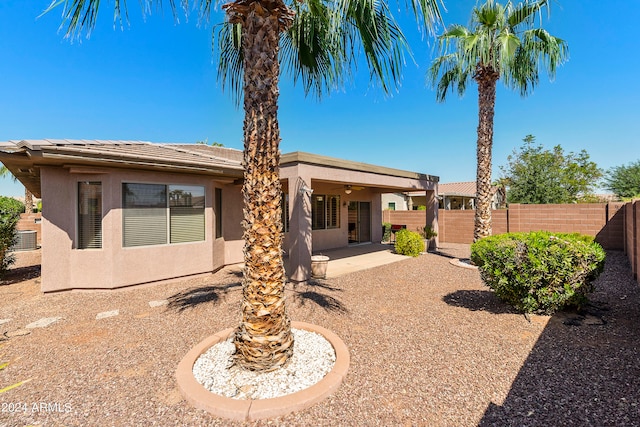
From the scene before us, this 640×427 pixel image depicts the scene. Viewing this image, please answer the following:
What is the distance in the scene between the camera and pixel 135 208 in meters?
7.52

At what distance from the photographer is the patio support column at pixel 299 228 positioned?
799cm

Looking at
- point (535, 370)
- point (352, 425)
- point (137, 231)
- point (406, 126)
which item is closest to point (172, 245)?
point (137, 231)

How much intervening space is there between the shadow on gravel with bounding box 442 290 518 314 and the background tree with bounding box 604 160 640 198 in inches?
1012

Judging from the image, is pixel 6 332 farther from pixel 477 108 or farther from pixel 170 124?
pixel 477 108

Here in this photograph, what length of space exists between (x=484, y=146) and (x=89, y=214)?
520 inches

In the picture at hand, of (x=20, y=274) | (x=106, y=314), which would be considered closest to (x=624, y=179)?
(x=106, y=314)

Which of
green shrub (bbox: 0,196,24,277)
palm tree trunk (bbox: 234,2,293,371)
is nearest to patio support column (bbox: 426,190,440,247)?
palm tree trunk (bbox: 234,2,293,371)

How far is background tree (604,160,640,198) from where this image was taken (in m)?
22.8

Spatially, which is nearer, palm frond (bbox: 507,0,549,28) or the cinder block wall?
palm frond (bbox: 507,0,549,28)

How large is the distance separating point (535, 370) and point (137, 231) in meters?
8.79

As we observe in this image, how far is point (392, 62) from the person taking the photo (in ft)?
Result: 13.5

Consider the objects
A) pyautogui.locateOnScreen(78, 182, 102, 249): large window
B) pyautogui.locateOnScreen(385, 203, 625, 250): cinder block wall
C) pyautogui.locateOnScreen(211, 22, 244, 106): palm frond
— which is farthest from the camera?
pyautogui.locateOnScreen(385, 203, 625, 250): cinder block wall

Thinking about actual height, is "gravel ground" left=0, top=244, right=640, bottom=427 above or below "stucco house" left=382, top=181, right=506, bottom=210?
below

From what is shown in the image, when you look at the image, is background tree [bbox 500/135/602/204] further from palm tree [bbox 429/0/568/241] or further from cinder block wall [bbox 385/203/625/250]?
palm tree [bbox 429/0/568/241]
